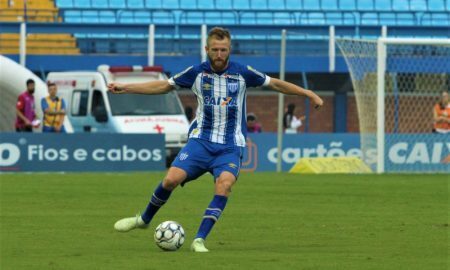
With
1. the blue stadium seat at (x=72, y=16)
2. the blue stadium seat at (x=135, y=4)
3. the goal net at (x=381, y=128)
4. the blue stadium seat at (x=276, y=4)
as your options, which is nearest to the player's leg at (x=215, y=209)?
the goal net at (x=381, y=128)

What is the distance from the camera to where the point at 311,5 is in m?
39.7

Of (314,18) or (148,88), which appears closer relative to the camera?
(148,88)

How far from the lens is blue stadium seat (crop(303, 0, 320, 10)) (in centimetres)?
3962

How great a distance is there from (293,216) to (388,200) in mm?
3175

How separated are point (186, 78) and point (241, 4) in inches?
1141

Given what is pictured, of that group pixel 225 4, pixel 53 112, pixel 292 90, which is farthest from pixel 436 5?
pixel 292 90

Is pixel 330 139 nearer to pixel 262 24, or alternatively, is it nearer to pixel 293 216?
pixel 262 24

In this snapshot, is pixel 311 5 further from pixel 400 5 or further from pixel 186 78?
pixel 186 78

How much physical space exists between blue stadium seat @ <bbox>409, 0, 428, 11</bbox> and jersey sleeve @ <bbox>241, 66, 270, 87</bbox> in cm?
3009

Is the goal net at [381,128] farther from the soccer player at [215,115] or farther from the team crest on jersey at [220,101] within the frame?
the team crest on jersey at [220,101]

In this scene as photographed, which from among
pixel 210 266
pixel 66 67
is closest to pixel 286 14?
pixel 66 67

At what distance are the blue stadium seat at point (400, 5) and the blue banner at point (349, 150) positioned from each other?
13.1m

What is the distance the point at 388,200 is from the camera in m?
17.2

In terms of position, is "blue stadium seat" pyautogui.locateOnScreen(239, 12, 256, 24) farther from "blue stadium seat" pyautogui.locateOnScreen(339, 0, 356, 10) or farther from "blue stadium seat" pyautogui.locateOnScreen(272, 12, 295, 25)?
"blue stadium seat" pyautogui.locateOnScreen(339, 0, 356, 10)
